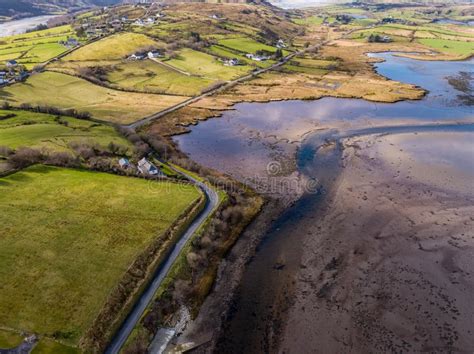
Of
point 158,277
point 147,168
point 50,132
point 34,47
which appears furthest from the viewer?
point 34,47

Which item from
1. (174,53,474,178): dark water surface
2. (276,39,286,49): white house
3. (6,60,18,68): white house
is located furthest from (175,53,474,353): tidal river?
(276,39,286,49): white house

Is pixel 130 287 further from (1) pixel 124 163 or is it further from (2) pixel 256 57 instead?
(2) pixel 256 57

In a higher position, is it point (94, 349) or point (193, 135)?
point (94, 349)

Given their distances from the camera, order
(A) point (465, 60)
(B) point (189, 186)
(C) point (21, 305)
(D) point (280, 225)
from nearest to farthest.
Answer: (C) point (21, 305) → (D) point (280, 225) → (B) point (189, 186) → (A) point (465, 60)

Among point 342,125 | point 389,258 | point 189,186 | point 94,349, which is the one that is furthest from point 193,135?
point 94,349

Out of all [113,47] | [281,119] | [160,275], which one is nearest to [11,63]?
[113,47]

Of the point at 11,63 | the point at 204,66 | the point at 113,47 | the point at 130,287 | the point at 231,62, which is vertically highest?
the point at 130,287

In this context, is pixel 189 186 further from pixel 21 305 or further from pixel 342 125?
pixel 342 125
